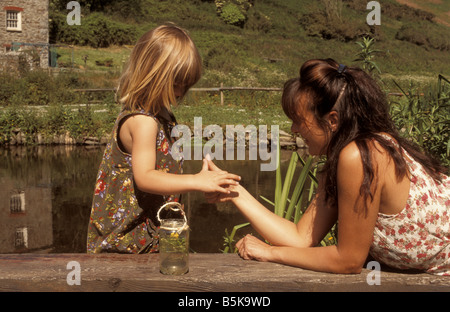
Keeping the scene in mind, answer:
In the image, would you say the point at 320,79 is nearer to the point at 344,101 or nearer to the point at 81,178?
the point at 344,101

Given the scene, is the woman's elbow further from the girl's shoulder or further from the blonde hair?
the blonde hair

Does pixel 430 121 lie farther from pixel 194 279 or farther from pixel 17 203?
pixel 17 203

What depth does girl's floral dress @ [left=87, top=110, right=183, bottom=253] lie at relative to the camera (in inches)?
77.5

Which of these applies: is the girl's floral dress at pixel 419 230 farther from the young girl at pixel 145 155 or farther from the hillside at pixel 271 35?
the hillside at pixel 271 35

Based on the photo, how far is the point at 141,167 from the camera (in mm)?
1776

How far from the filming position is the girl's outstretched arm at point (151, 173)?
170 centimetres

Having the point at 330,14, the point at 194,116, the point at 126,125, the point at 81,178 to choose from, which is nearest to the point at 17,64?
the point at 194,116

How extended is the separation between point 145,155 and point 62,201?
222 inches

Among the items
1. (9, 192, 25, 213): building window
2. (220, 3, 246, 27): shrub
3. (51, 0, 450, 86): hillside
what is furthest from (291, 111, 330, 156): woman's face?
(220, 3, 246, 27): shrub

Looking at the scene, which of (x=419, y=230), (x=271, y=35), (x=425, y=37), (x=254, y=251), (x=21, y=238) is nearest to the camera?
(x=419, y=230)

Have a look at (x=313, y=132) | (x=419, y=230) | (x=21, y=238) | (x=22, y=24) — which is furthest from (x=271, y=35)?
(x=419, y=230)

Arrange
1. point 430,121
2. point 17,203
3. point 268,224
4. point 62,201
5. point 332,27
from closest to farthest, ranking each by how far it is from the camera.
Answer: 1. point 268,224
2. point 430,121
3. point 17,203
4. point 62,201
5. point 332,27

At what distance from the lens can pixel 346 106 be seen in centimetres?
153
